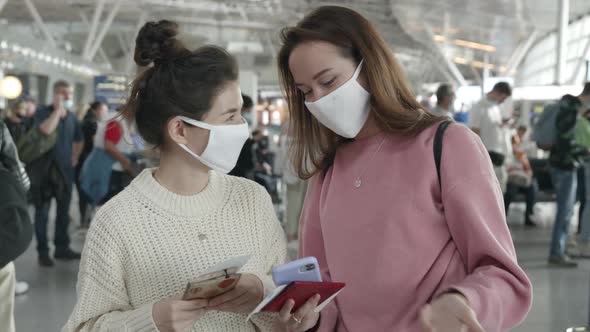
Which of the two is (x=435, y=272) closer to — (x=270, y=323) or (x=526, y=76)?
(x=270, y=323)

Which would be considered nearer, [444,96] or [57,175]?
[57,175]

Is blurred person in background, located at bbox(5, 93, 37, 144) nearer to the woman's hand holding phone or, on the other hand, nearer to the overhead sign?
the woman's hand holding phone

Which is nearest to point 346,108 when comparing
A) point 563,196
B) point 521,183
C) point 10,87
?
point 563,196

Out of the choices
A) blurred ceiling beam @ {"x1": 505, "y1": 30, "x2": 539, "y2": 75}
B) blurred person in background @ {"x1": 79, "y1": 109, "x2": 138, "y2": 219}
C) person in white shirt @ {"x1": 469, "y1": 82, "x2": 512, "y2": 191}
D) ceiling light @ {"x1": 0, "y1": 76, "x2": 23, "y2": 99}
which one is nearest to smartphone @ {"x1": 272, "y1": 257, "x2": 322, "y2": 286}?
person in white shirt @ {"x1": 469, "y1": 82, "x2": 512, "y2": 191}

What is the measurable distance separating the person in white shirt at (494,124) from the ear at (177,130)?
6.68 metres

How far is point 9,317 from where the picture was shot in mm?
3023

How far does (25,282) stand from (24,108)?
244 cm

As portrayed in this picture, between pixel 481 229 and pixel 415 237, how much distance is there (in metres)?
0.17

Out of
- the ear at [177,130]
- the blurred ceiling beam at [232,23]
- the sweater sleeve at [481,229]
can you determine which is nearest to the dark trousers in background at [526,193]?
the ear at [177,130]

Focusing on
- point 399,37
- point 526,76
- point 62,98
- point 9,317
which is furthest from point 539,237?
point 526,76

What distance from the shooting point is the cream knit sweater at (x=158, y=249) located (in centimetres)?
189

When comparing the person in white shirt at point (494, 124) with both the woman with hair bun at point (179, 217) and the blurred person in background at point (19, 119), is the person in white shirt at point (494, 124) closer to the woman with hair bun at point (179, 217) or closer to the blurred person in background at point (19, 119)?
the blurred person in background at point (19, 119)

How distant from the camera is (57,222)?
790 cm

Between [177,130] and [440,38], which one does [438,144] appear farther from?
[440,38]
